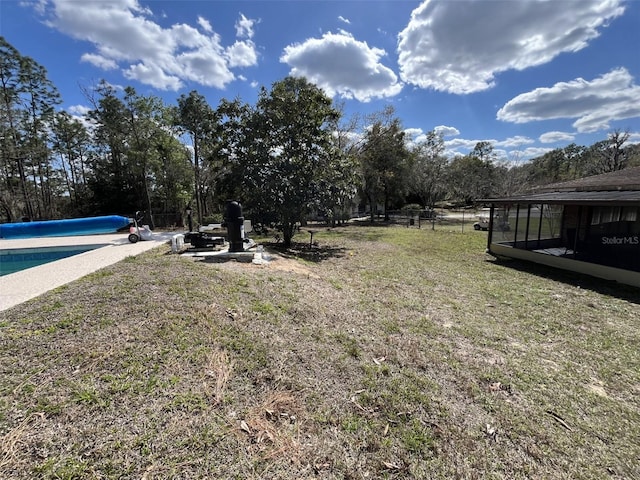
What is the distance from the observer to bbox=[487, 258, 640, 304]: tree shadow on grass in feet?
20.9

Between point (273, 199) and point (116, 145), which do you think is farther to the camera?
point (116, 145)

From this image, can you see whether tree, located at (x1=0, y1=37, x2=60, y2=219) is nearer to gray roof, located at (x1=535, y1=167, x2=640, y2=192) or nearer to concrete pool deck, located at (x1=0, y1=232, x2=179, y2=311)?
concrete pool deck, located at (x1=0, y1=232, x2=179, y2=311)

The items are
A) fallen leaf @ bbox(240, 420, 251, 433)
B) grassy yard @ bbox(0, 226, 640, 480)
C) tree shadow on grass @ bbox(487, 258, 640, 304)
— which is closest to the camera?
grassy yard @ bbox(0, 226, 640, 480)

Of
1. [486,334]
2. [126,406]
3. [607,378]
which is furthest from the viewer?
[486,334]

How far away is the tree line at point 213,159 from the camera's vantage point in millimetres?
9844

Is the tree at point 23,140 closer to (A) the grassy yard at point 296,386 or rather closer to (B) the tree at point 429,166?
(A) the grassy yard at point 296,386

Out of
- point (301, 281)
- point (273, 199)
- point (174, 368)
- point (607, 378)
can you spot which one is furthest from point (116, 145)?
point (607, 378)

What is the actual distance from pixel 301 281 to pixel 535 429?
411cm

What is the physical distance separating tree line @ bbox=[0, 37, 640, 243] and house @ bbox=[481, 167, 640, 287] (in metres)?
5.88

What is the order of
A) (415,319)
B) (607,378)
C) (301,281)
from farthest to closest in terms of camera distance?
(301,281)
(415,319)
(607,378)

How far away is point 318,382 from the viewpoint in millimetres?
2869

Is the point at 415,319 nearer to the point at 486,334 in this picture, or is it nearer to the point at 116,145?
the point at 486,334

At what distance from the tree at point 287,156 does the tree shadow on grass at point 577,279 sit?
6146 mm

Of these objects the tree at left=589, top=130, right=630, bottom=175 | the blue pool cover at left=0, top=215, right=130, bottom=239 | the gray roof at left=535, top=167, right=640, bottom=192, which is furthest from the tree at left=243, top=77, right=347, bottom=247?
the tree at left=589, top=130, right=630, bottom=175
